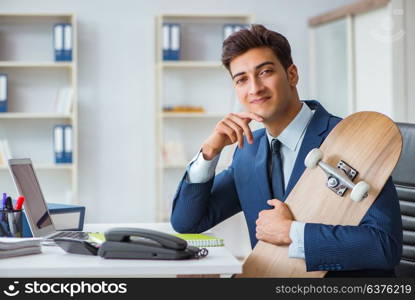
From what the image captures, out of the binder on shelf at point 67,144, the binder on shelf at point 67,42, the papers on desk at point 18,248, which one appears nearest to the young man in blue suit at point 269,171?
the papers on desk at point 18,248

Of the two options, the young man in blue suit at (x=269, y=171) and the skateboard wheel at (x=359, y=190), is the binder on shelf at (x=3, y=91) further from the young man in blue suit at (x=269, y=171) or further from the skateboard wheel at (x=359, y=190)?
the skateboard wheel at (x=359, y=190)

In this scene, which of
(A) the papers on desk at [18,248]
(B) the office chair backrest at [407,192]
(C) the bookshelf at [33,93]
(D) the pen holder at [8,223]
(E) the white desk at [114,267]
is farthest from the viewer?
(C) the bookshelf at [33,93]

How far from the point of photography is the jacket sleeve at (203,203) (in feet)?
6.94

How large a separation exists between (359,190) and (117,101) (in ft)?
14.7

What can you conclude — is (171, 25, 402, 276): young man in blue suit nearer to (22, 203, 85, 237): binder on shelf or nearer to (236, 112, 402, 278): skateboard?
(236, 112, 402, 278): skateboard

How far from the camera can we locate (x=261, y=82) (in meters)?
2.00

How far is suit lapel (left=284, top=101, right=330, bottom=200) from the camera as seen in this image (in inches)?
76.4

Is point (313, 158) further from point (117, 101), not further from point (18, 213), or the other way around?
point (117, 101)

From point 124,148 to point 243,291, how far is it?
15.2 ft

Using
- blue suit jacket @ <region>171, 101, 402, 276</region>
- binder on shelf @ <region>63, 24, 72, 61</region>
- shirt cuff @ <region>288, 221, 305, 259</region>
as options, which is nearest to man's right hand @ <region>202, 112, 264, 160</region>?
blue suit jacket @ <region>171, 101, 402, 276</region>

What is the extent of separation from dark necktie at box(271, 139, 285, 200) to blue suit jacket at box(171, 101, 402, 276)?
0.02 m

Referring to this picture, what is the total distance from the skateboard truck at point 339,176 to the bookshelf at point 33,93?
4219 mm

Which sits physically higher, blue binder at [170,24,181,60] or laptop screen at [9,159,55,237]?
blue binder at [170,24,181,60]

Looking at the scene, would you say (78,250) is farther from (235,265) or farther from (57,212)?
(57,212)
